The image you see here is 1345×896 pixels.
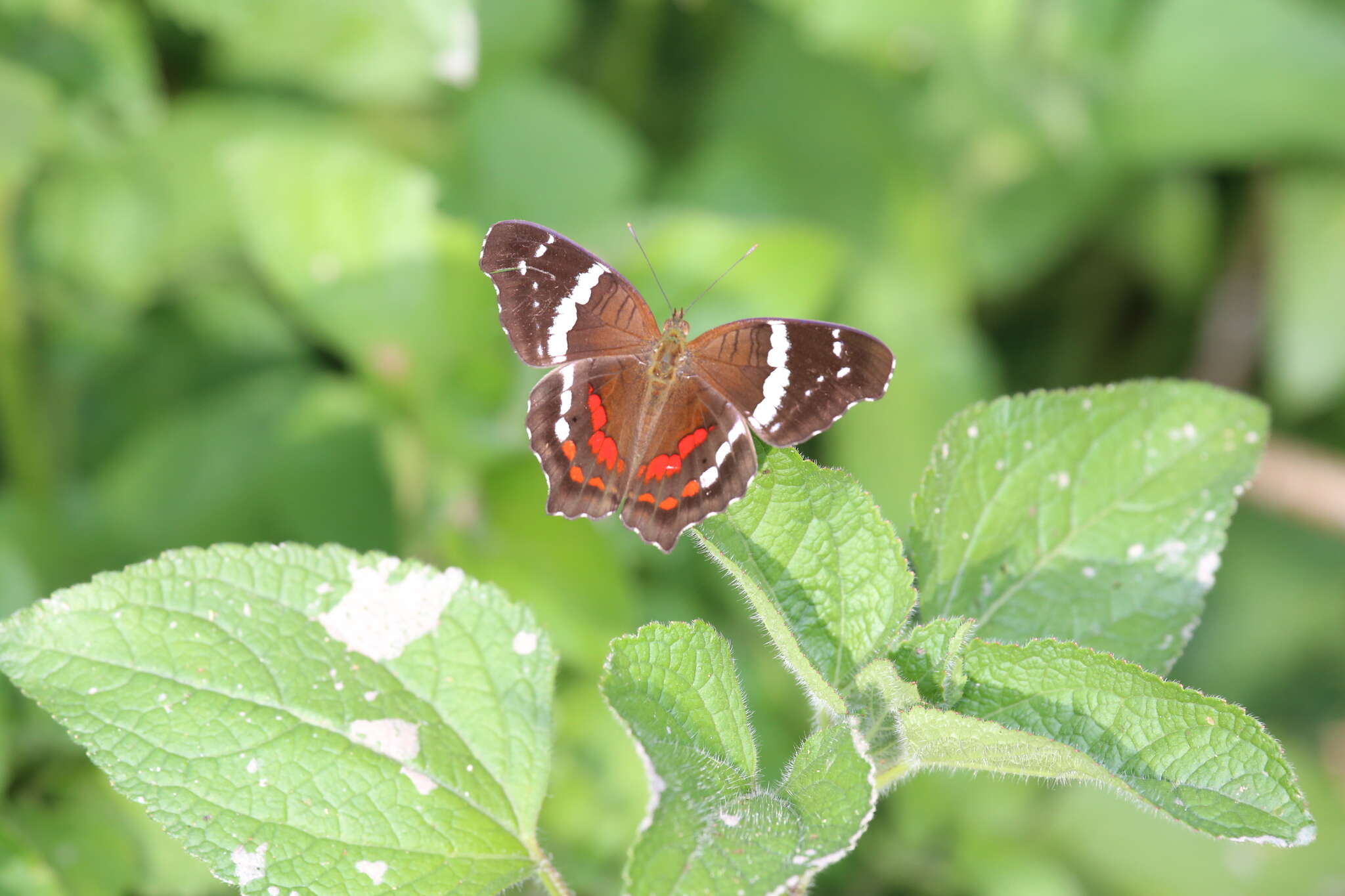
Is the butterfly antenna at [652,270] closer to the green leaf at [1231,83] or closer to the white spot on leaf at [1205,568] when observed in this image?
the white spot on leaf at [1205,568]

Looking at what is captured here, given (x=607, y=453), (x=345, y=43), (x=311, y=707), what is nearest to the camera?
(x=311, y=707)

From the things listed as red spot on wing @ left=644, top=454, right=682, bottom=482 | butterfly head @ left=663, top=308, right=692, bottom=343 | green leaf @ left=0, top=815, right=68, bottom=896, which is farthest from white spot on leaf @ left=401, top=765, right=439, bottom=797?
butterfly head @ left=663, top=308, right=692, bottom=343

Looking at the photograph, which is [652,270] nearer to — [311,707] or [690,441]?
[690,441]

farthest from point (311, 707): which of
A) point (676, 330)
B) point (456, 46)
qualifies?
point (456, 46)

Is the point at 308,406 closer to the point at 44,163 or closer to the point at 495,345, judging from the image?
the point at 495,345

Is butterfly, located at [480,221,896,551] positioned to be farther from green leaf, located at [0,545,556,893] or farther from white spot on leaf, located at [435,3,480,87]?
white spot on leaf, located at [435,3,480,87]

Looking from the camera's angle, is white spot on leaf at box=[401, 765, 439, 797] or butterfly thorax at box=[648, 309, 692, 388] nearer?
white spot on leaf at box=[401, 765, 439, 797]
